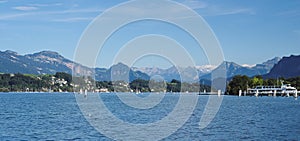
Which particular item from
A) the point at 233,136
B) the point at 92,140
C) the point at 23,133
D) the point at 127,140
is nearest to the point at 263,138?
the point at 233,136

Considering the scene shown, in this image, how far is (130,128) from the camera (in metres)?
61.7

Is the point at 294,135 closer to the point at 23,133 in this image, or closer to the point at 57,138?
the point at 57,138

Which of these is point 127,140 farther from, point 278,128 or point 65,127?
point 278,128

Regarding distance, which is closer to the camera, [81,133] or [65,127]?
[81,133]

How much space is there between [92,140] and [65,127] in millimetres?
14102

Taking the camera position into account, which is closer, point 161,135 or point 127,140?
point 127,140

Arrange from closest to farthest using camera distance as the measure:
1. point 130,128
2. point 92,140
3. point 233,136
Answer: point 92,140
point 233,136
point 130,128

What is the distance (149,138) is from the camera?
5144cm

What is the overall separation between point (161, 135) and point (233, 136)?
8004 mm

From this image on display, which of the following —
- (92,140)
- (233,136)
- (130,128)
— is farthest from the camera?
(130,128)

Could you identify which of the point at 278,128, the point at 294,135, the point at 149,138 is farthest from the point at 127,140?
the point at 278,128

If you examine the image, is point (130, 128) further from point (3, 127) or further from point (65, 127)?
point (3, 127)

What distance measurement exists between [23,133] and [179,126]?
20232 millimetres

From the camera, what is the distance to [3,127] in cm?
6400
